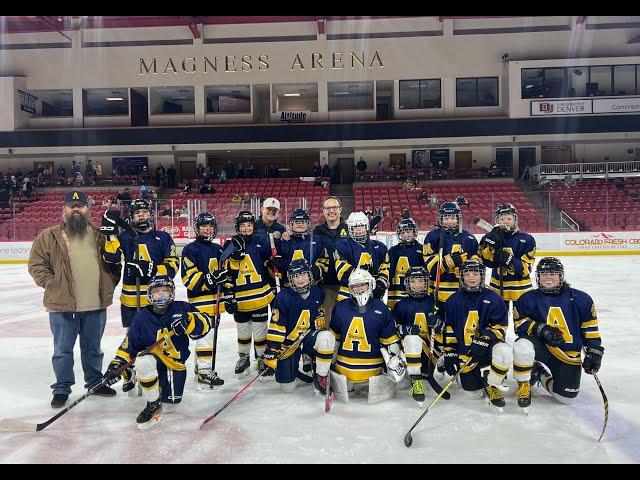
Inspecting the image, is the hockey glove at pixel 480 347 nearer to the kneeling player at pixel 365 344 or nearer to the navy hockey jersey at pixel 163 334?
the kneeling player at pixel 365 344

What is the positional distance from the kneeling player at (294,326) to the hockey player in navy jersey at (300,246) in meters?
0.29

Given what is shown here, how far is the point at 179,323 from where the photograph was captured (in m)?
3.16

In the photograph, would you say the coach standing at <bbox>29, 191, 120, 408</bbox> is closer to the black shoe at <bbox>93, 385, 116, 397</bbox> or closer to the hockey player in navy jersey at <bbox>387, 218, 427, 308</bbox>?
the black shoe at <bbox>93, 385, 116, 397</bbox>

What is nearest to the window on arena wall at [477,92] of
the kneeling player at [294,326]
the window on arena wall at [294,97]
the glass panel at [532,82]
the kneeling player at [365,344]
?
the glass panel at [532,82]

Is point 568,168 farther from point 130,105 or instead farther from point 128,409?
point 128,409

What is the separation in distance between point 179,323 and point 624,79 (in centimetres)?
2028

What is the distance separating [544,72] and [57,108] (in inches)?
730

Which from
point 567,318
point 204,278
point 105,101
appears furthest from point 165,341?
point 105,101

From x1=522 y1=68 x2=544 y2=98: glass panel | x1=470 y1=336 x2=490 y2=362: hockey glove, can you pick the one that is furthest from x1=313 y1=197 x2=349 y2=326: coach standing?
x1=522 y1=68 x2=544 y2=98: glass panel

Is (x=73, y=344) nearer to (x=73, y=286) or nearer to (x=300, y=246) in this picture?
(x=73, y=286)

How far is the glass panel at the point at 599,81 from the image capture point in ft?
60.1

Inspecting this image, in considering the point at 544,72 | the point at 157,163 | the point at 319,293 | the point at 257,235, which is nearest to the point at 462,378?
the point at 319,293

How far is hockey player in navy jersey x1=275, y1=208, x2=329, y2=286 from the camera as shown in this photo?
3951 mm

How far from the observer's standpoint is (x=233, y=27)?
19125 mm
